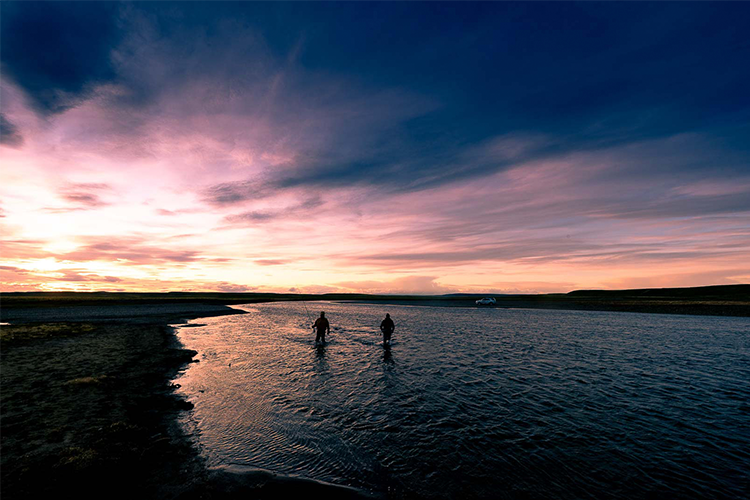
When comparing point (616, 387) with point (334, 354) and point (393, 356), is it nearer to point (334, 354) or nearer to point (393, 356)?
point (393, 356)

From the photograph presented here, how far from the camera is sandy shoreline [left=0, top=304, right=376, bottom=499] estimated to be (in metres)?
8.28

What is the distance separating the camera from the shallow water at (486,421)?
9602 millimetres

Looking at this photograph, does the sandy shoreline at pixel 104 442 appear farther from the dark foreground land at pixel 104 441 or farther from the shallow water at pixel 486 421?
the shallow water at pixel 486 421

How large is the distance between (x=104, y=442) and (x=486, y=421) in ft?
46.4

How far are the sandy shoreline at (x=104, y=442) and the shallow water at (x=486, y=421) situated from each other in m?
1.00

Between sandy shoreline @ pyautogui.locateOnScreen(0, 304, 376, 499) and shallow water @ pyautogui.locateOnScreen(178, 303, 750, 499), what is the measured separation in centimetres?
100

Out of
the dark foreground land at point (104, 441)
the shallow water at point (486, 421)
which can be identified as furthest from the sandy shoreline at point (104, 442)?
the shallow water at point (486, 421)

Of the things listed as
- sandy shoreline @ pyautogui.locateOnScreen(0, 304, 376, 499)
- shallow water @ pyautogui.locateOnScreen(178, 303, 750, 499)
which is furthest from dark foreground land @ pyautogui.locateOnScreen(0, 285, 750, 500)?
shallow water @ pyautogui.locateOnScreen(178, 303, 750, 499)

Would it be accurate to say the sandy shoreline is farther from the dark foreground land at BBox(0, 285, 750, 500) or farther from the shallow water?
the shallow water

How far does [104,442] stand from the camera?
1047 cm

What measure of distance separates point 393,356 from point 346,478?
737 inches

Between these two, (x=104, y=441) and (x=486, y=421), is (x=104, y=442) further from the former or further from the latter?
(x=486, y=421)

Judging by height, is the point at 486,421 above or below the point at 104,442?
below

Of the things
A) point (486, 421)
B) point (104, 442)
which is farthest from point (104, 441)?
point (486, 421)
